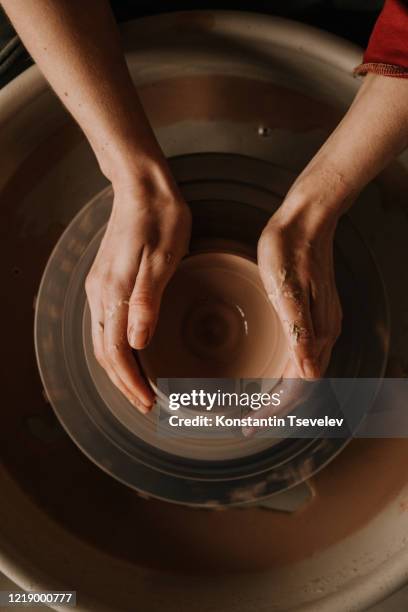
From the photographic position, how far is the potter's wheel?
121 centimetres

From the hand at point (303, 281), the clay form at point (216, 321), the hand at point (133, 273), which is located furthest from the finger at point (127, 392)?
the hand at point (303, 281)

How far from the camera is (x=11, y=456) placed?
50.6 inches

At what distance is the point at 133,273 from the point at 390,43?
2.01 ft

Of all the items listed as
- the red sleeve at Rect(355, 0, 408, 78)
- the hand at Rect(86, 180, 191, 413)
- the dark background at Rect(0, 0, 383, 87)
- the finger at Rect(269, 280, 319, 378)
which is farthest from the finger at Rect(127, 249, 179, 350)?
the dark background at Rect(0, 0, 383, 87)

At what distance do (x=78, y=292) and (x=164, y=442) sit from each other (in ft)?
1.24

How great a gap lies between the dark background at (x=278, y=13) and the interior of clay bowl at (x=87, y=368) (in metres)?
0.15

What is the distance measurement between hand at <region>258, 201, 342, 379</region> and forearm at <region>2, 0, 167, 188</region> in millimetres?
286

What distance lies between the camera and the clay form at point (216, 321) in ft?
3.90

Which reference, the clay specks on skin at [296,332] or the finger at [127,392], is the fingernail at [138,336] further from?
the clay specks on skin at [296,332]

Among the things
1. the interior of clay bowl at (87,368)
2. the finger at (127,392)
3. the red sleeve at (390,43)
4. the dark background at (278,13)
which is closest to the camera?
the red sleeve at (390,43)

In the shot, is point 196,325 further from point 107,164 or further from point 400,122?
point 400,122

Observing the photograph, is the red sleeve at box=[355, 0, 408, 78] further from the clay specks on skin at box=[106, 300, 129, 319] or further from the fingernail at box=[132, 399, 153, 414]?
the fingernail at box=[132, 399, 153, 414]

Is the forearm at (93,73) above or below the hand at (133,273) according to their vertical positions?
above

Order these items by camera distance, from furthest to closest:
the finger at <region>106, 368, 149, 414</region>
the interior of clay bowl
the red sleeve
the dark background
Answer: the dark background < the interior of clay bowl < the finger at <region>106, 368, 149, 414</region> < the red sleeve
